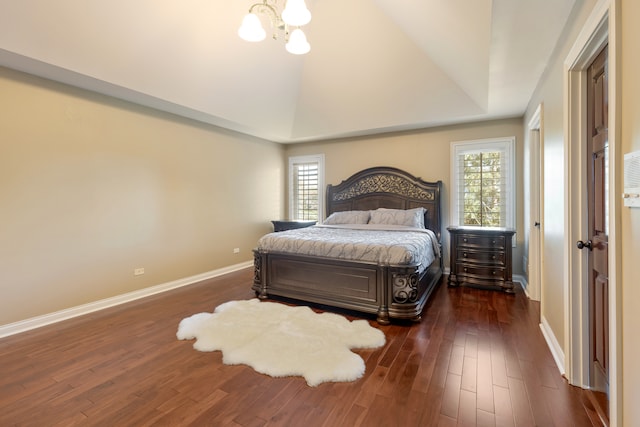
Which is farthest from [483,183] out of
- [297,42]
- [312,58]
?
[297,42]

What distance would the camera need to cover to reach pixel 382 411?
171 cm

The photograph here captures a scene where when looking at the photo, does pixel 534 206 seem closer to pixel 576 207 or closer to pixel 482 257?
pixel 482 257

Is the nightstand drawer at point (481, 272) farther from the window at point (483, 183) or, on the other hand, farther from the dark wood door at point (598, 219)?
the dark wood door at point (598, 219)

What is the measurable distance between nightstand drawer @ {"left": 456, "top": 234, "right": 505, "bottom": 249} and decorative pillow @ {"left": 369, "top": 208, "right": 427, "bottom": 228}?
63 centimetres

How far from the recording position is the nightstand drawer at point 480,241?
3.98m

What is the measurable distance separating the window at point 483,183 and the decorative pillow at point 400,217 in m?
0.63

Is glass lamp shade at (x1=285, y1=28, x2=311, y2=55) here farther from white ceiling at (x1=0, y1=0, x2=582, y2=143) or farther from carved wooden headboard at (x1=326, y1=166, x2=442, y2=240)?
carved wooden headboard at (x1=326, y1=166, x2=442, y2=240)

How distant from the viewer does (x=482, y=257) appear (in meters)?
4.08

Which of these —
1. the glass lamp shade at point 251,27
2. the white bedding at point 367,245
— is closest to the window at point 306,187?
the white bedding at point 367,245

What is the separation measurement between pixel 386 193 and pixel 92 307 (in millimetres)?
4444

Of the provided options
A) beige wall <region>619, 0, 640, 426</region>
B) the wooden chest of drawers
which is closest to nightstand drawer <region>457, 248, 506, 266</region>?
the wooden chest of drawers

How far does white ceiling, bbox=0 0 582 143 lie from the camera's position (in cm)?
243

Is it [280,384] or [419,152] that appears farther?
[419,152]

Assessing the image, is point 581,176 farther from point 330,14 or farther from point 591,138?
point 330,14
